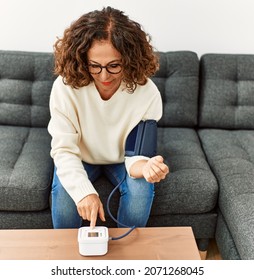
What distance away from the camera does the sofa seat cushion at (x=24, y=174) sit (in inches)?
62.4

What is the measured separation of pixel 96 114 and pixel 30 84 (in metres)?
0.68

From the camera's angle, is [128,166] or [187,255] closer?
[187,255]

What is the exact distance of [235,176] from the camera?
1665 mm

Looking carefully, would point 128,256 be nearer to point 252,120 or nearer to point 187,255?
point 187,255

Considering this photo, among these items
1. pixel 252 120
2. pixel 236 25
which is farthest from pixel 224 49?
pixel 252 120

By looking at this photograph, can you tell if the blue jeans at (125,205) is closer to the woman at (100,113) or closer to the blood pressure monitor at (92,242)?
the woman at (100,113)

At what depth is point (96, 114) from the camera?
1.52m

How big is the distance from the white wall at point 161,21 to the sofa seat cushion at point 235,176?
0.54 metres

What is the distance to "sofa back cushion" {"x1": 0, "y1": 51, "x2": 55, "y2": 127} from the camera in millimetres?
2033

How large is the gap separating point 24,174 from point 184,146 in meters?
0.76

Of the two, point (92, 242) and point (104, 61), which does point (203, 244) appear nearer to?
point (92, 242)

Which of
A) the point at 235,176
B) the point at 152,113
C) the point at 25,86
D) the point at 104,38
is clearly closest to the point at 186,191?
the point at 235,176

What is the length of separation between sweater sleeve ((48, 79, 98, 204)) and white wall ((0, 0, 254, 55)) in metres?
0.85

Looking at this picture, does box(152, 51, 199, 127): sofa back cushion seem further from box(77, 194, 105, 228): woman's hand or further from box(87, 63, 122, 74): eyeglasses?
box(77, 194, 105, 228): woman's hand
